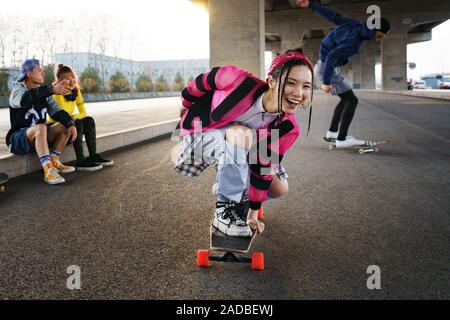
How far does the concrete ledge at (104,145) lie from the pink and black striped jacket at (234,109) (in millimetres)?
Answer: 3149

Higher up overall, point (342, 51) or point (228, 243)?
point (342, 51)

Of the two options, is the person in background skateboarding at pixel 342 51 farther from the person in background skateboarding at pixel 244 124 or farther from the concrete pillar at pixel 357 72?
the concrete pillar at pixel 357 72

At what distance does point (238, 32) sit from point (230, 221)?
56.9ft

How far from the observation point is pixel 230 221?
257cm

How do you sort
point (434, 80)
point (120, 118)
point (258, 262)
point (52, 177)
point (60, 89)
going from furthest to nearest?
point (434, 80)
point (120, 118)
point (52, 177)
point (60, 89)
point (258, 262)

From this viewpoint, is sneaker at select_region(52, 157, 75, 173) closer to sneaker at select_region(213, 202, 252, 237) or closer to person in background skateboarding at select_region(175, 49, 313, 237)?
person in background skateboarding at select_region(175, 49, 313, 237)

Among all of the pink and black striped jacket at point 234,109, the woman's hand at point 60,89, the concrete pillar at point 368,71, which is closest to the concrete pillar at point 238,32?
the woman's hand at point 60,89

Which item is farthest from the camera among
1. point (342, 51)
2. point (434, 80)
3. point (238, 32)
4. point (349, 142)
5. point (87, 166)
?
point (434, 80)

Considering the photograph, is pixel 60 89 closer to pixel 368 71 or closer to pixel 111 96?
pixel 111 96

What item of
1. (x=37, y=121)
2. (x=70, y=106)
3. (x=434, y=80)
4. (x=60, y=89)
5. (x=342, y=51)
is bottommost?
(x=37, y=121)

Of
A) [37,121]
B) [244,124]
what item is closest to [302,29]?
[37,121]

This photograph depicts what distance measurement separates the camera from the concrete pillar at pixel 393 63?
46.7m

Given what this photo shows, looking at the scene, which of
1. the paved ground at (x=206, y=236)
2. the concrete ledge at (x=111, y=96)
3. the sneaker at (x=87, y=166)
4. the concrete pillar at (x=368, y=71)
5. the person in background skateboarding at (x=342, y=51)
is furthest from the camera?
the concrete pillar at (x=368, y=71)
